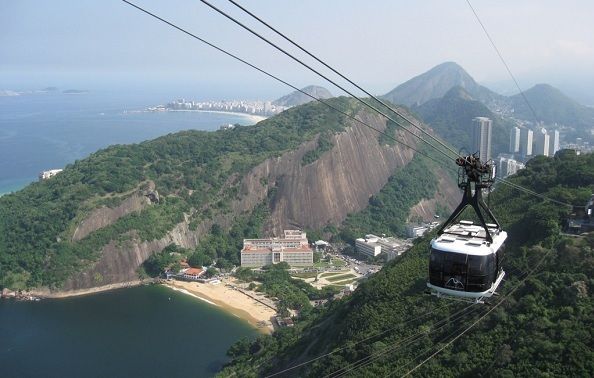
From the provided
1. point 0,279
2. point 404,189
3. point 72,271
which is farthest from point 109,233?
point 404,189

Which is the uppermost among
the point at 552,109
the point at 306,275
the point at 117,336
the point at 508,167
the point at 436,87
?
the point at 436,87

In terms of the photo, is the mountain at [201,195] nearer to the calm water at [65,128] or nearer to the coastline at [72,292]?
the coastline at [72,292]

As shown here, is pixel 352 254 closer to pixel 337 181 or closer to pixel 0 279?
pixel 337 181

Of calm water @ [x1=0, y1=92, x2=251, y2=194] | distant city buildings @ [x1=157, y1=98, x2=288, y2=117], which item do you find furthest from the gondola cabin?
distant city buildings @ [x1=157, y1=98, x2=288, y2=117]

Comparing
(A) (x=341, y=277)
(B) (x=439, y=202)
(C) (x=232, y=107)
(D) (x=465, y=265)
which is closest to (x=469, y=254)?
(D) (x=465, y=265)

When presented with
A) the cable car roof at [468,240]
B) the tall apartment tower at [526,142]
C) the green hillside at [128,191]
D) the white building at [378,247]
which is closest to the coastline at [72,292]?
the green hillside at [128,191]

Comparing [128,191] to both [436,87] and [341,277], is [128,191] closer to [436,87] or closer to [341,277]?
[341,277]
